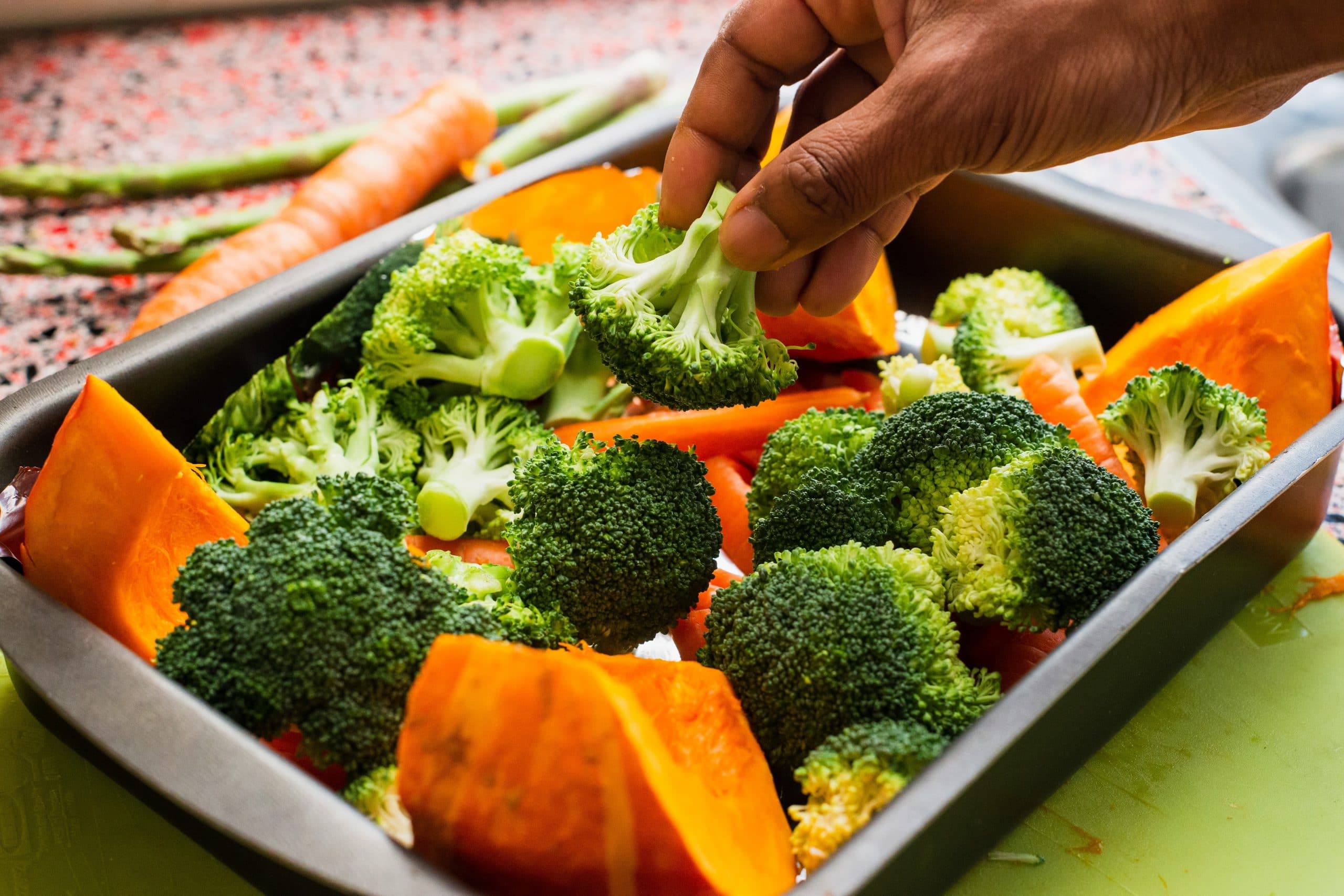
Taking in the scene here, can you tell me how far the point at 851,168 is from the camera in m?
0.93

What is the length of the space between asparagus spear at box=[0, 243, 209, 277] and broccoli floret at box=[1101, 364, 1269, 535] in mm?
1501

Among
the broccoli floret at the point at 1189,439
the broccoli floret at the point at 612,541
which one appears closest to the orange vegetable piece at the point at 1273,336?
the broccoli floret at the point at 1189,439

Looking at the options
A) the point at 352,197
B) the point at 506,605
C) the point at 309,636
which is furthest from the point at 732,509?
the point at 352,197

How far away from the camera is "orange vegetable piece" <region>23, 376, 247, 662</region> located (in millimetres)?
930

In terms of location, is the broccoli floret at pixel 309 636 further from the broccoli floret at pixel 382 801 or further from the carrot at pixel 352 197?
the carrot at pixel 352 197

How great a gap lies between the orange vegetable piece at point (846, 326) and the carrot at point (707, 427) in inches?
4.8

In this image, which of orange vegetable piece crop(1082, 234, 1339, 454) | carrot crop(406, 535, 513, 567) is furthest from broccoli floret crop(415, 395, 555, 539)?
orange vegetable piece crop(1082, 234, 1339, 454)

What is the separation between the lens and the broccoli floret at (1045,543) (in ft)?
3.15

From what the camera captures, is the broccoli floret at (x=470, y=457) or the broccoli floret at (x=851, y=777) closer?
the broccoli floret at (x=851, y=777)

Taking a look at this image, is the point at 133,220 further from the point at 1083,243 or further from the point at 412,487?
the point at 1083,243

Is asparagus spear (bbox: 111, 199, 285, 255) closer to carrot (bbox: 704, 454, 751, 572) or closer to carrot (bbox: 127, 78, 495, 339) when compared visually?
carrot (bbox: 127, 78, 495, 339)

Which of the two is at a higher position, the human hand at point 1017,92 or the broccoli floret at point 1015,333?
the human hand at point 1017,92

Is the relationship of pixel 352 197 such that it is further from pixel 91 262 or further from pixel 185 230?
pixel 91 262

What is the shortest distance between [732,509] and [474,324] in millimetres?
395
